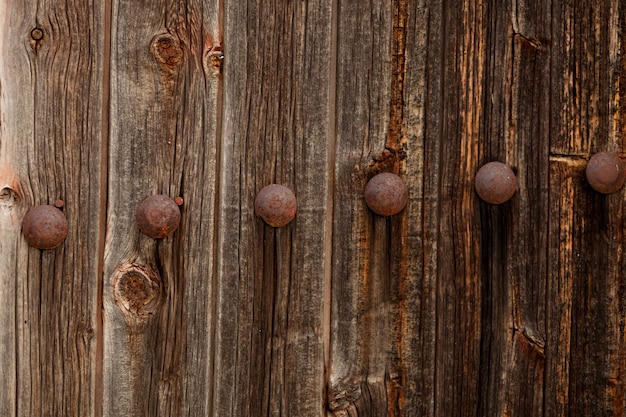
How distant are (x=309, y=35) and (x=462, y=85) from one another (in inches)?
14.5

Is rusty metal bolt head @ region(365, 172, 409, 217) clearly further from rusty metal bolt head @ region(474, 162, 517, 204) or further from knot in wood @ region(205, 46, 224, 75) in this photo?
knot in wood @ region(205, 46, 224, 75)

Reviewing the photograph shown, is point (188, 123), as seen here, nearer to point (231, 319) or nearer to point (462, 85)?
point (231, 319)

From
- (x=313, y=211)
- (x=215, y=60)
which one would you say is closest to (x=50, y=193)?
(x=215, y=60)

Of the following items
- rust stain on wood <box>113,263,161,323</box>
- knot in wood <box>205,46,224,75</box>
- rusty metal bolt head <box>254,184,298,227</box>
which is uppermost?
knot in wood <box>205,46,224,75</box>

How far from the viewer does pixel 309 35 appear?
1737mm

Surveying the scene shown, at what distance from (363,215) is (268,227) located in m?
0.22

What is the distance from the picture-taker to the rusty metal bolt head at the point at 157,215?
1644mm

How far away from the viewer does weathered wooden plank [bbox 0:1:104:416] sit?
1.62 m

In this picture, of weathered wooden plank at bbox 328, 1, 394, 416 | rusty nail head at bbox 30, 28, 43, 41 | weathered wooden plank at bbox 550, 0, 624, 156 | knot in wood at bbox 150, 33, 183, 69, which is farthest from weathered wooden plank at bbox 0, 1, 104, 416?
weathered wooden plank at bbox 550, 0, 624, 156

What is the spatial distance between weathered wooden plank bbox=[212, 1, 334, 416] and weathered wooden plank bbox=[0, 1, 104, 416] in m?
0.28

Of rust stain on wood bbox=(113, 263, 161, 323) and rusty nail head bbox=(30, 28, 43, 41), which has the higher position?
rusty nail head bbox=(30, 28, 43, 41)

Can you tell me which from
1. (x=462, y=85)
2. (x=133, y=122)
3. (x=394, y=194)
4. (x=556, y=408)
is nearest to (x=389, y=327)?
(x=394, y=194)

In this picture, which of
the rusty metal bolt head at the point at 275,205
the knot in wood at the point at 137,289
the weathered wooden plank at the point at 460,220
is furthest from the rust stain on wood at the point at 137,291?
the weathered wooden plank at the point at 460,220

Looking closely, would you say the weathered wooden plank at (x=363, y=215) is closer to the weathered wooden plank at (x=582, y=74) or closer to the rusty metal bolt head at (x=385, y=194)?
the rusty metal bolt head at (x=385, y=194)
